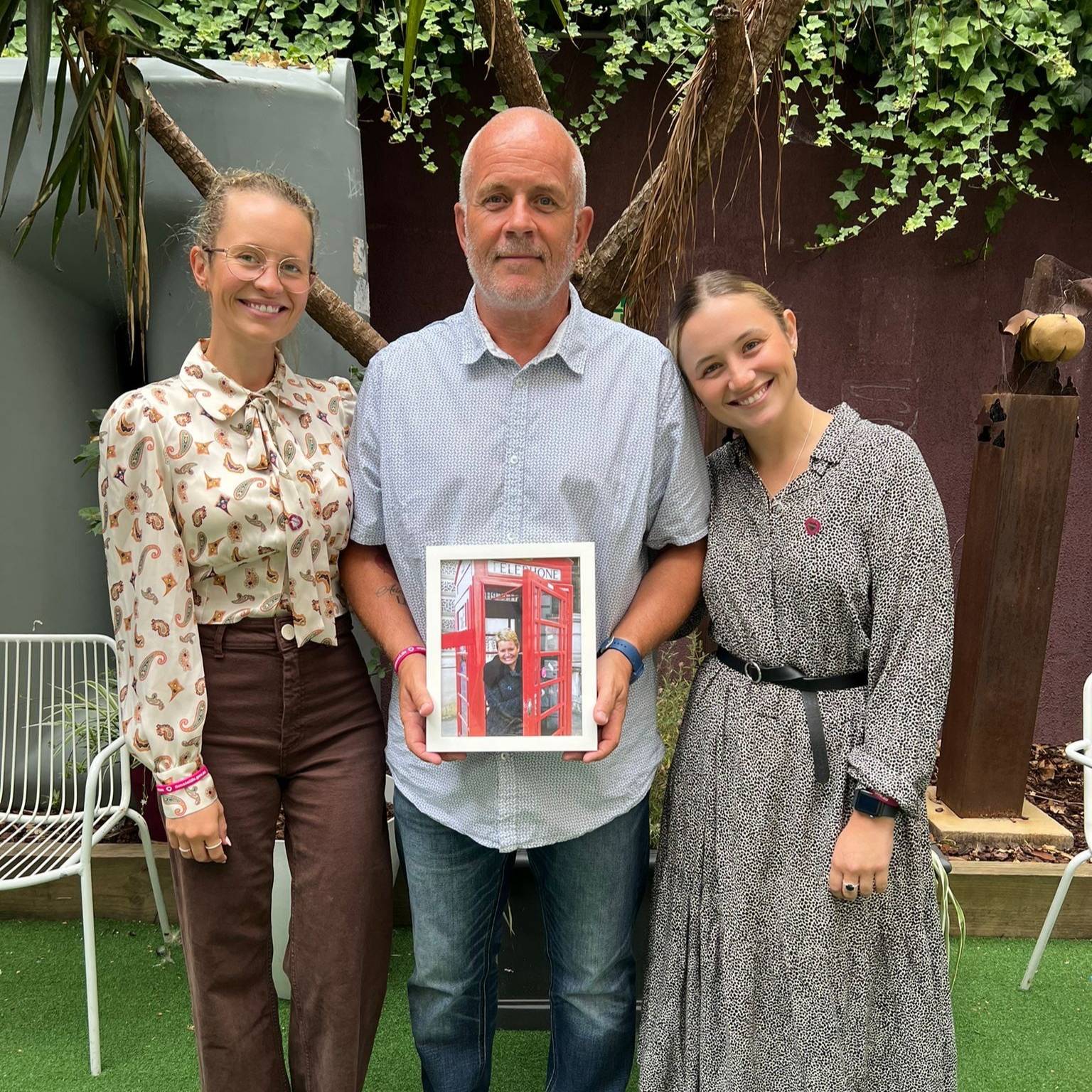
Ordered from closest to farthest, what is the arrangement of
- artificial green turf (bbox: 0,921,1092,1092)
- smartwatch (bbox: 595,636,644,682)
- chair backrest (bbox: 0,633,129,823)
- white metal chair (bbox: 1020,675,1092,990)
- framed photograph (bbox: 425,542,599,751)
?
framed photograph (bbox: 425,542,599,751) < smartwatch (bbox: 595,636,644,682) < artificial green turf (bbox: 0,921,1092,1092) < white metal chair (bbox: 1020,675,1092,990) < chair backrest (bbox: 0,633,129,823)

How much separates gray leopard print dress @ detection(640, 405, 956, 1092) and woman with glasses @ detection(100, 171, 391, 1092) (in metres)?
0.70

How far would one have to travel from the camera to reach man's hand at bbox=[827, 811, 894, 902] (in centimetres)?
166

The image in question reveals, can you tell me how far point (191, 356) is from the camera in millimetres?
1831

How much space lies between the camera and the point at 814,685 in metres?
1.76

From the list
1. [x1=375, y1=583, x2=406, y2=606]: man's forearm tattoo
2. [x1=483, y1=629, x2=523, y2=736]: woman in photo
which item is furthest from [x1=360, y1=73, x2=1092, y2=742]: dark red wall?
[x1=483, y1=629, x2=523, y2=736]: woman in photo

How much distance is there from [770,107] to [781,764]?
10.4 feet

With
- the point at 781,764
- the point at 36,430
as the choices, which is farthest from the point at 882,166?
the point at 36,430

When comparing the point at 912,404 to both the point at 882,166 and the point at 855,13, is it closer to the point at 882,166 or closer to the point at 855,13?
the point at 882,166

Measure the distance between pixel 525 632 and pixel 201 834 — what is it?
0.69m

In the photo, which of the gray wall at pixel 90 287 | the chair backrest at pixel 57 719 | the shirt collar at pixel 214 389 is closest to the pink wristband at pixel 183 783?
the shirt collar at pixel 214 389

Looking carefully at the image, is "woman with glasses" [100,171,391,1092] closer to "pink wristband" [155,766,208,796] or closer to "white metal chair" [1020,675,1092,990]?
"pink wristband" [155,766,208,796]

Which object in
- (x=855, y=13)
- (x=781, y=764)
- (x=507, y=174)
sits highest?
(x=855, y=13)

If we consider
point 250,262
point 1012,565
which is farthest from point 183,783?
point 1012,565

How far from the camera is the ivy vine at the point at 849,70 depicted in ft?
11.9
